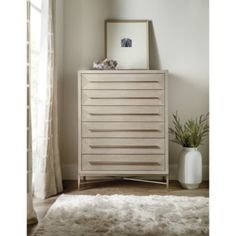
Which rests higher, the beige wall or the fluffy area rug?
the beige wall

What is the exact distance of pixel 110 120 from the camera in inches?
145

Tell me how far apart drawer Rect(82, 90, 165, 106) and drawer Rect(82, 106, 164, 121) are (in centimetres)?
5

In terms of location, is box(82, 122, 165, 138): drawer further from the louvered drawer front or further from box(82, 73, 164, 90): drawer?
box(82, 73, 164, 90): drawer

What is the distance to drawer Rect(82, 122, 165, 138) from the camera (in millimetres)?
3664

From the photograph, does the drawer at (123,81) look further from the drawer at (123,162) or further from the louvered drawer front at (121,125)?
the drawer at (123,162)

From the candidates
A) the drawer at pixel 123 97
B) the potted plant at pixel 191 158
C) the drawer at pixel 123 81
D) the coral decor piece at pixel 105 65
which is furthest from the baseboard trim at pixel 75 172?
the coral decor piece at pixel 105 65

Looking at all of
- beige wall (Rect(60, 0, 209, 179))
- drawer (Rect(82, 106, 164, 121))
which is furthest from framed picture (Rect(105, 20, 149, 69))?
drawer (Rect(82, 106, 164, 121))

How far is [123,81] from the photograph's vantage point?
12.0 ft

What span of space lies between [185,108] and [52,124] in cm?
160

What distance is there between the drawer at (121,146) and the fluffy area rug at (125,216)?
0.52m

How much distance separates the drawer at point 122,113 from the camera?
366 centimetres
